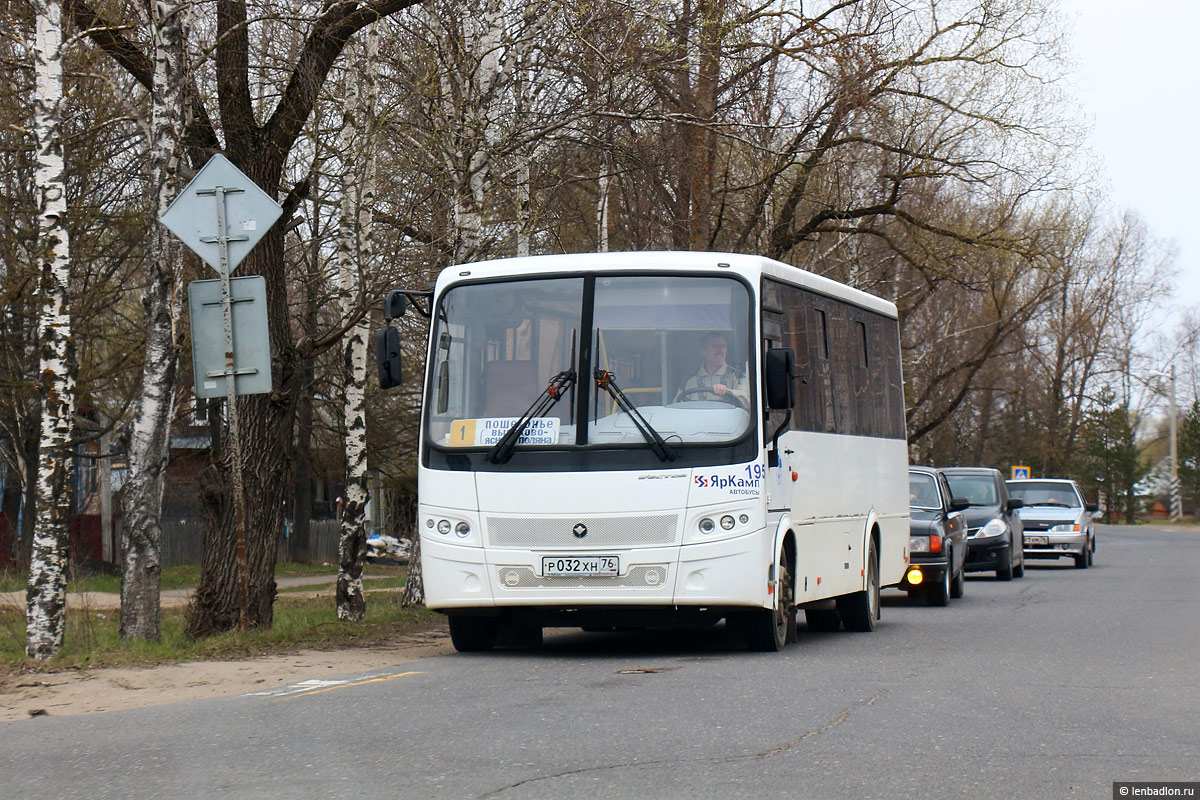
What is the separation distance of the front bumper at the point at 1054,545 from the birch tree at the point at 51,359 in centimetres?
2352

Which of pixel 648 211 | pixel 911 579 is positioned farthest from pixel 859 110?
pixel 911 579

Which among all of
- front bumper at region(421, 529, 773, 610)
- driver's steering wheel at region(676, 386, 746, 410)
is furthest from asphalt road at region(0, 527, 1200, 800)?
driver's steering wheel at region(676, 386, 746, 410)

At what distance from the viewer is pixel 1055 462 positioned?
8794cm

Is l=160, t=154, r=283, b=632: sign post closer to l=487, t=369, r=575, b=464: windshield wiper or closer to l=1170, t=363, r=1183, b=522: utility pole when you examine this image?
l=487, t=369, r=575, b=464: windshield wiper

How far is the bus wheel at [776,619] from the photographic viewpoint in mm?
12078

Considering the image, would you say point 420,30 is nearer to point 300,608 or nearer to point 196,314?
point 196,314

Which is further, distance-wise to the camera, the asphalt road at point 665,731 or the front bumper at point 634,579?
the front bumper at point 634,579

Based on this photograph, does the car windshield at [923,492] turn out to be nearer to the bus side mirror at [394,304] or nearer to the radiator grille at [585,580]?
the radiator grille at [585,580]

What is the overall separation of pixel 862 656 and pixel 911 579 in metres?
8.35

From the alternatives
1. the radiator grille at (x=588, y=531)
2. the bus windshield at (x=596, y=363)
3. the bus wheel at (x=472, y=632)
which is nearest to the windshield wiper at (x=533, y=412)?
the bus windshield at (x=596, y=363)

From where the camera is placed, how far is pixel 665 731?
7.85m

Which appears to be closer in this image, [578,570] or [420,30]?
[578,570]

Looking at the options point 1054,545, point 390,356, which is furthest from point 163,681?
point 1054,545

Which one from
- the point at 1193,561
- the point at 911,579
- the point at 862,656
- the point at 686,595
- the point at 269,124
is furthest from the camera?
the point at 1193,561
